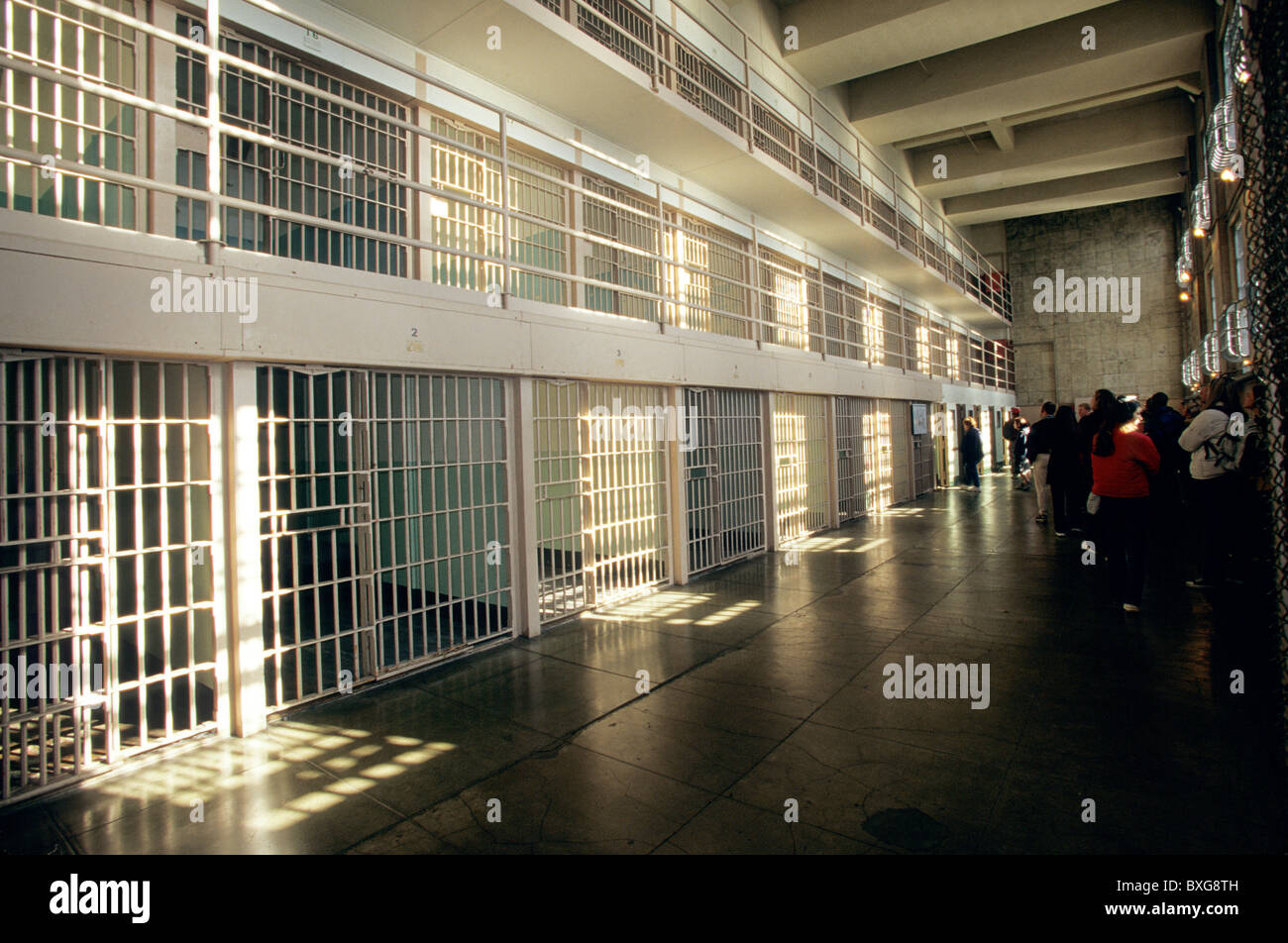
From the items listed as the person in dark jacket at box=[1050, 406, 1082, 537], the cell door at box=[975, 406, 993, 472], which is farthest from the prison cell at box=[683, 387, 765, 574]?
the cell door at box=[975, 406, 993, 472]

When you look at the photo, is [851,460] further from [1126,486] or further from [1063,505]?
[1126,486]

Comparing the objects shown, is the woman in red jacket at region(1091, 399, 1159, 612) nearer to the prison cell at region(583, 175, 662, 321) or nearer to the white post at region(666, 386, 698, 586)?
the white post at region(666, 386, 698, 586)

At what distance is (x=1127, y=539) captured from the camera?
6090 millimetres

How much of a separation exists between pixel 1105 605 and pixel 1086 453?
3.59 meters

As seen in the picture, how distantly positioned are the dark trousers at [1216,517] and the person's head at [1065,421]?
2.52 metres

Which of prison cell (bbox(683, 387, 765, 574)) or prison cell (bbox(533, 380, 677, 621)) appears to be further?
prison cell (bbox(683, 387, 765, 574))

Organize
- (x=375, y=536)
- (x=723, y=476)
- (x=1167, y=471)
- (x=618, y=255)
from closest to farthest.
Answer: (x=375, y=536)
(x=618, y=255)
(x=1167, y=471)
(x=723, y=476)

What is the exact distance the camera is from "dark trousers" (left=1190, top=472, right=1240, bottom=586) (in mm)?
6527

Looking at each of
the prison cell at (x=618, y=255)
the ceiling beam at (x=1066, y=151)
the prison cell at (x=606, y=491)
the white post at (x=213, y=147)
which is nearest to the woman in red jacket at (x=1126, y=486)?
the prison cell at (x=606, y=491)

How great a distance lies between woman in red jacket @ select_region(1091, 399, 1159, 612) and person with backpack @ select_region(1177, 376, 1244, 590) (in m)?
1.22

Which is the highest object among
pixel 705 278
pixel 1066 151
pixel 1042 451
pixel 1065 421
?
pixel 1066 151

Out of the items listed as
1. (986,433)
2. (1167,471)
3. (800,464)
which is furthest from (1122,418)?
(986,433)

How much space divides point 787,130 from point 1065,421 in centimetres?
691
